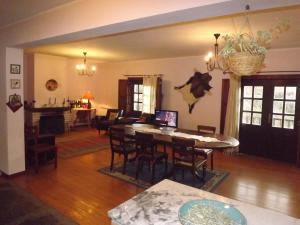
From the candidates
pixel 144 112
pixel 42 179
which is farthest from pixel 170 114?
pixel 42 179

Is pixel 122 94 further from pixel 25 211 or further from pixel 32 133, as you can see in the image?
pixel 25 211

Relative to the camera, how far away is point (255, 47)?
1.64m

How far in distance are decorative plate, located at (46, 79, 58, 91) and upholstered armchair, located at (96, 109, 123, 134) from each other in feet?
5.86

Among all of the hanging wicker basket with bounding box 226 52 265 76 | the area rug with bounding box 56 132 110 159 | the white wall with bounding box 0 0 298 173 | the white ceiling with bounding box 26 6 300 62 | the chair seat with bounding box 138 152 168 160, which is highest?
the white ceiling with bounding box 26 6 300 62

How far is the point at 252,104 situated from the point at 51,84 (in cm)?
610

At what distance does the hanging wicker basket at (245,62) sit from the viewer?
5.49ft

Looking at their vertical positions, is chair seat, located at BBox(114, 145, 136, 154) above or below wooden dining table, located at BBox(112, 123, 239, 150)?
below

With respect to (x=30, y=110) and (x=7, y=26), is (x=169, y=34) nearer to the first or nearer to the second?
(x=7, y=26)

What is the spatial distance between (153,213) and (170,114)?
528 centimetres

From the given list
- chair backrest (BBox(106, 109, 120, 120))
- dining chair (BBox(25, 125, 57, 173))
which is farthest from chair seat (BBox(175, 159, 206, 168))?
chair backrest (BBox(106, 109, 120, 120))

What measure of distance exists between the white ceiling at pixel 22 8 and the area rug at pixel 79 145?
300cm

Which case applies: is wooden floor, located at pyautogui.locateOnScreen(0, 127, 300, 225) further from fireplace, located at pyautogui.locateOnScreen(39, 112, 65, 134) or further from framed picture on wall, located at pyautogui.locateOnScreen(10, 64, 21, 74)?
fireplace, located at pyautogui.locateOnScreen(39, 112, 65, 134)

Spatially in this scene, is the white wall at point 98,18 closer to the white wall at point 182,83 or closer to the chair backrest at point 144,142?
the chair backrest at point 144,142

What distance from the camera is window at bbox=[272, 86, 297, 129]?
501 centimetres
